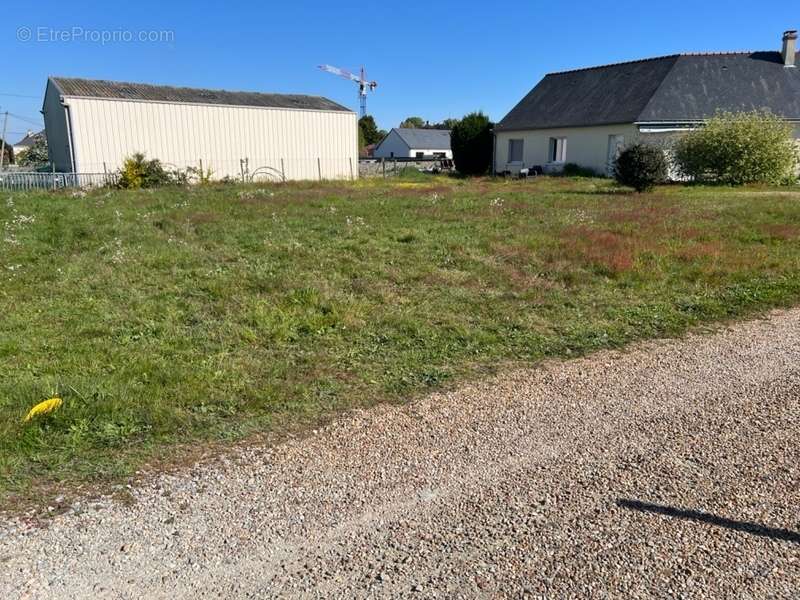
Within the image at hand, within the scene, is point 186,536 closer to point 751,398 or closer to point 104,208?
point 751,398

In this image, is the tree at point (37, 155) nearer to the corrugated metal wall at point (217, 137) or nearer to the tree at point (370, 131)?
the corrugated metal wall at point (217, 137)

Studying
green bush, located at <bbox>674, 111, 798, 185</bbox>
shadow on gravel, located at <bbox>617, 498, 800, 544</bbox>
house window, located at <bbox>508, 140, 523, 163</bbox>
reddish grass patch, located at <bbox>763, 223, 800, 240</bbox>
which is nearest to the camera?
shadow on gravel, located at <bbox>617, 498, 800, 544</bbox>

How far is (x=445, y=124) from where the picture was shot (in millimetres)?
91438

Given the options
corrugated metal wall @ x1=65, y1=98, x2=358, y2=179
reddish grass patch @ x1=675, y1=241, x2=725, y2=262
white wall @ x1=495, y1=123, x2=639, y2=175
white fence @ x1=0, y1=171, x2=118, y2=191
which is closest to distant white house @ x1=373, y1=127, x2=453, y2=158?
white wall @ x1=495, y1=123, x2=639, y2=175

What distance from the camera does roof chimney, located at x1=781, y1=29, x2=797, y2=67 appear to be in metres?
28.4

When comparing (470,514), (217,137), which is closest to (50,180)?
(217,137)

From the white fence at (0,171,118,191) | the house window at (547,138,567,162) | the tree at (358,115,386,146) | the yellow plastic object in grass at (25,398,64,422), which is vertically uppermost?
the tree at (358,115,386,146)

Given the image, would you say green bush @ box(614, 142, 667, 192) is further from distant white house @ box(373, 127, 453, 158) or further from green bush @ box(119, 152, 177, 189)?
distant white house @ box(373, 127, 453, 158)

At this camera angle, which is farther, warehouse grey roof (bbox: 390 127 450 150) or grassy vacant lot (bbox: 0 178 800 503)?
warehouse grey roof (bbox: 390 127 450 150)

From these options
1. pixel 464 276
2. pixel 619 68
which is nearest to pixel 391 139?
pixel 619 68

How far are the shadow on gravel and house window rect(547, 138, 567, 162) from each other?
31.2 metres

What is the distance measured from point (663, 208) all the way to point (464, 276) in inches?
338

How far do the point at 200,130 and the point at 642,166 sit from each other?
19184mm

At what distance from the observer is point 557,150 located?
32.6 meters
